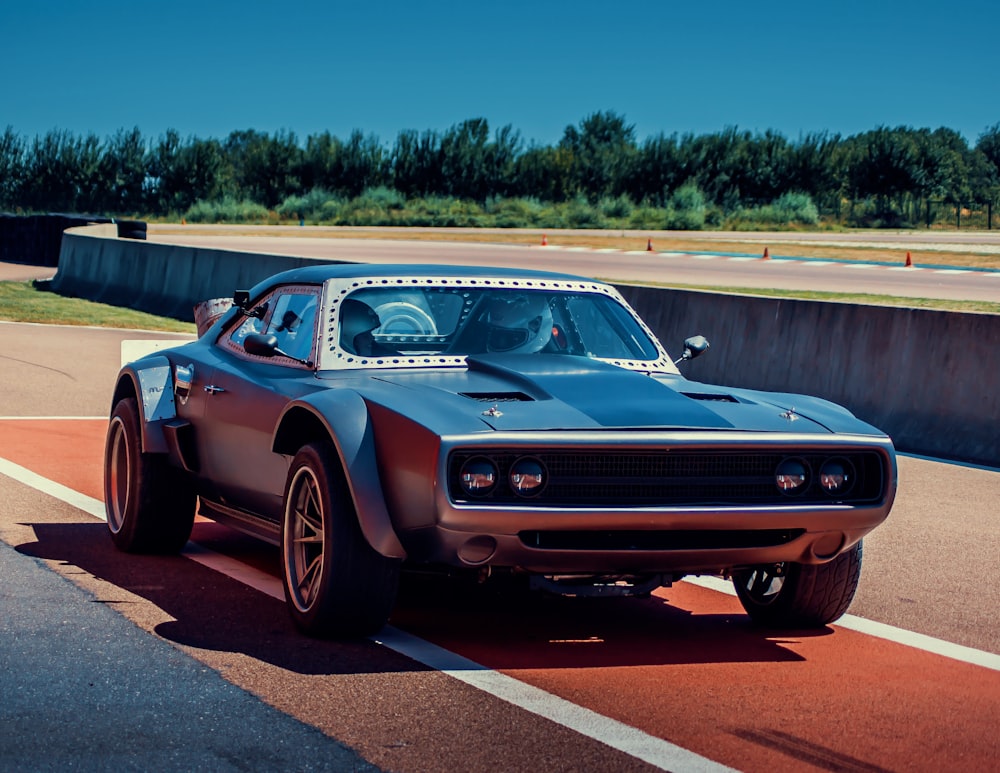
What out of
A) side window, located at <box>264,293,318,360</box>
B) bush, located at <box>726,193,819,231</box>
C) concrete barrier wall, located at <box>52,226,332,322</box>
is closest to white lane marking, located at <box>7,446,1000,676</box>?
side window, located at <box>264,293,318,360</box>

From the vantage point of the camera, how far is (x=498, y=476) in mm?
5547

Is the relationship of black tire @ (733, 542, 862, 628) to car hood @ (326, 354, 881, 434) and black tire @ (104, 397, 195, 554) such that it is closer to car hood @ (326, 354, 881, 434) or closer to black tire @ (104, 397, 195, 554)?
car hood @ (326, 354, 881, 434)

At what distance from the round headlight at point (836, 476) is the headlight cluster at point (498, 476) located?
3.76 feet

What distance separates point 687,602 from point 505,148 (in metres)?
91.9

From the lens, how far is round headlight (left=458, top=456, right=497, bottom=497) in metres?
5.52

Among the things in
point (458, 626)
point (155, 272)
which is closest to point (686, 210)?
point (155, 272)

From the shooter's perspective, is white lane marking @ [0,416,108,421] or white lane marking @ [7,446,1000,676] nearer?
white lane marking @ [7,446,1000,676]

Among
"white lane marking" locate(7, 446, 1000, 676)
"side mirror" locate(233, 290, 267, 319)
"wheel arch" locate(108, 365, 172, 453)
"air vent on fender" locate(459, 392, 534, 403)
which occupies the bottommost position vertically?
"white lane marking" locate(7, 446, 1000, 676)

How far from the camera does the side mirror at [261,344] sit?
22.6ft

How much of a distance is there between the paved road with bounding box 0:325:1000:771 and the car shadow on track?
0.05ft

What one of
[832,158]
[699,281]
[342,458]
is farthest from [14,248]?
[832,158]

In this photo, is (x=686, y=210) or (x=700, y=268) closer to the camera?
(x=700, y=268)

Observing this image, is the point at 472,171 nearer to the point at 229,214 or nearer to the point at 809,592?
the point at 229,214

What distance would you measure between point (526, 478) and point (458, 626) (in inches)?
42.9
